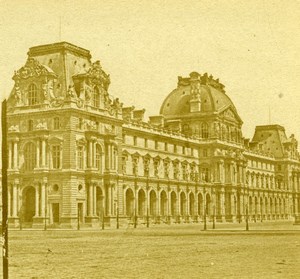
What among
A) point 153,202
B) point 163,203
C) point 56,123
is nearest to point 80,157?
point 56,123

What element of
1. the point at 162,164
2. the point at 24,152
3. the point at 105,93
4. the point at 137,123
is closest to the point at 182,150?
the point at 162,164

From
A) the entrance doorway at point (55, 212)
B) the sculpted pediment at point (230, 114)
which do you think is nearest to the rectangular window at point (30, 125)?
the entrance doorway at point (55, 212)

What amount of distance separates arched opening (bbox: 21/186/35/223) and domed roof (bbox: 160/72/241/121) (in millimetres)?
44469

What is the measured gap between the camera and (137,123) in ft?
273

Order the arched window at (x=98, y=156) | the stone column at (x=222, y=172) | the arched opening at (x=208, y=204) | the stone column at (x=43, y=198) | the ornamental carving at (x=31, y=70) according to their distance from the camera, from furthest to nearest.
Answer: the stone column at (x=222, y=172)
the arched opening at (x=208, y=204)
the arched window at (x=98, y=156)
the ornamental carving at (x=31, y=70)
the stone column at (x=43, y=198)

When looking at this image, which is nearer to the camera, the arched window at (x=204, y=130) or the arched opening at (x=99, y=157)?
the arched opening at (x=99, y=157)

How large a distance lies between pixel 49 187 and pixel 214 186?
4165 centimetres

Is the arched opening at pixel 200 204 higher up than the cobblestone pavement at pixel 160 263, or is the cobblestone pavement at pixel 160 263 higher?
the arched opening at pixel 200 204

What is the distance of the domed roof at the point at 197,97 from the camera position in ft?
346

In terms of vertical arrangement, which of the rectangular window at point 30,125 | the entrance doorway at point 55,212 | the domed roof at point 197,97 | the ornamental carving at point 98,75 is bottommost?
the entrance doorway at point 55,212

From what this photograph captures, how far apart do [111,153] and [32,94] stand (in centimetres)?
1066

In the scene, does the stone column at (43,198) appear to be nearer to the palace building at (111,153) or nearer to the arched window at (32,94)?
the palace building at (111,153)

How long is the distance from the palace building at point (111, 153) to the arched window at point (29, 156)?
0.10 metres

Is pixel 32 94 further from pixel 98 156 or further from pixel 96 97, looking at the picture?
pixel 98 156
